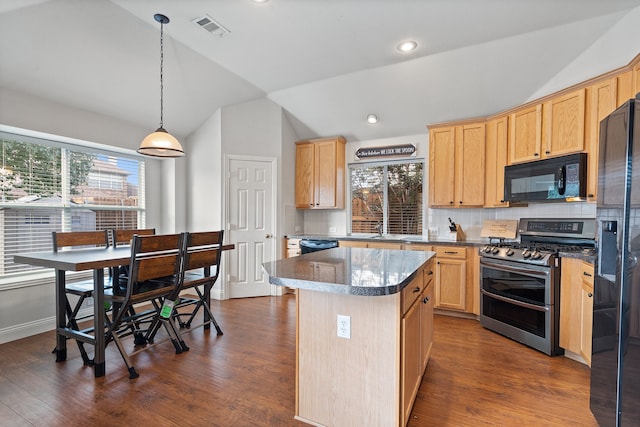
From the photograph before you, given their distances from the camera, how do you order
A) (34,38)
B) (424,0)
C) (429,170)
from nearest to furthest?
(424,0), (34,38), (429,170)

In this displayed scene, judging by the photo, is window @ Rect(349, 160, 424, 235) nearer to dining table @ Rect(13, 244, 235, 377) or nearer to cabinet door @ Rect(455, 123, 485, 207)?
cabinet door @ Rect(455, 123, 485, 207)

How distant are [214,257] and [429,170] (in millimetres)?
2851

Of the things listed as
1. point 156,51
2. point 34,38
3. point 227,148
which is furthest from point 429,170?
point 34,38

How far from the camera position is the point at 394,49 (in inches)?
121

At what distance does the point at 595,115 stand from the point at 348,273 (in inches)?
107

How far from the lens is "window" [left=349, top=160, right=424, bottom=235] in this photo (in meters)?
4.41

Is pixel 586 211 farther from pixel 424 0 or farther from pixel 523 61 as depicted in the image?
pixel 424 0

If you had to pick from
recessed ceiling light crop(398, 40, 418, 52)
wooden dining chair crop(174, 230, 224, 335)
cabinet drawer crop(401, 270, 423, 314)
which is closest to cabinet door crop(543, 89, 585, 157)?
recessed ceiling light crop(398, 40, 418, 52)

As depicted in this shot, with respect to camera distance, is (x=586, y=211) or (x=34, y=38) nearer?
(x=34, y=38)

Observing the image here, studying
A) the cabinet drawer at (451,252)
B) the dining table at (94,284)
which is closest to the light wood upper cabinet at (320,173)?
the cabinet drawer at (451,252)

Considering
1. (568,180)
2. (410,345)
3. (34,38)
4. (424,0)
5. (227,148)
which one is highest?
(424,0)

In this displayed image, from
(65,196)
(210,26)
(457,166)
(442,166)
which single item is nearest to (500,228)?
(457,166)

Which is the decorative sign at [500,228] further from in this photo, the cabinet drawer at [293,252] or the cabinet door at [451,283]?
the cabinet drawer at [293,252]

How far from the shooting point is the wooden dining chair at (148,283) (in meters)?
2.22
